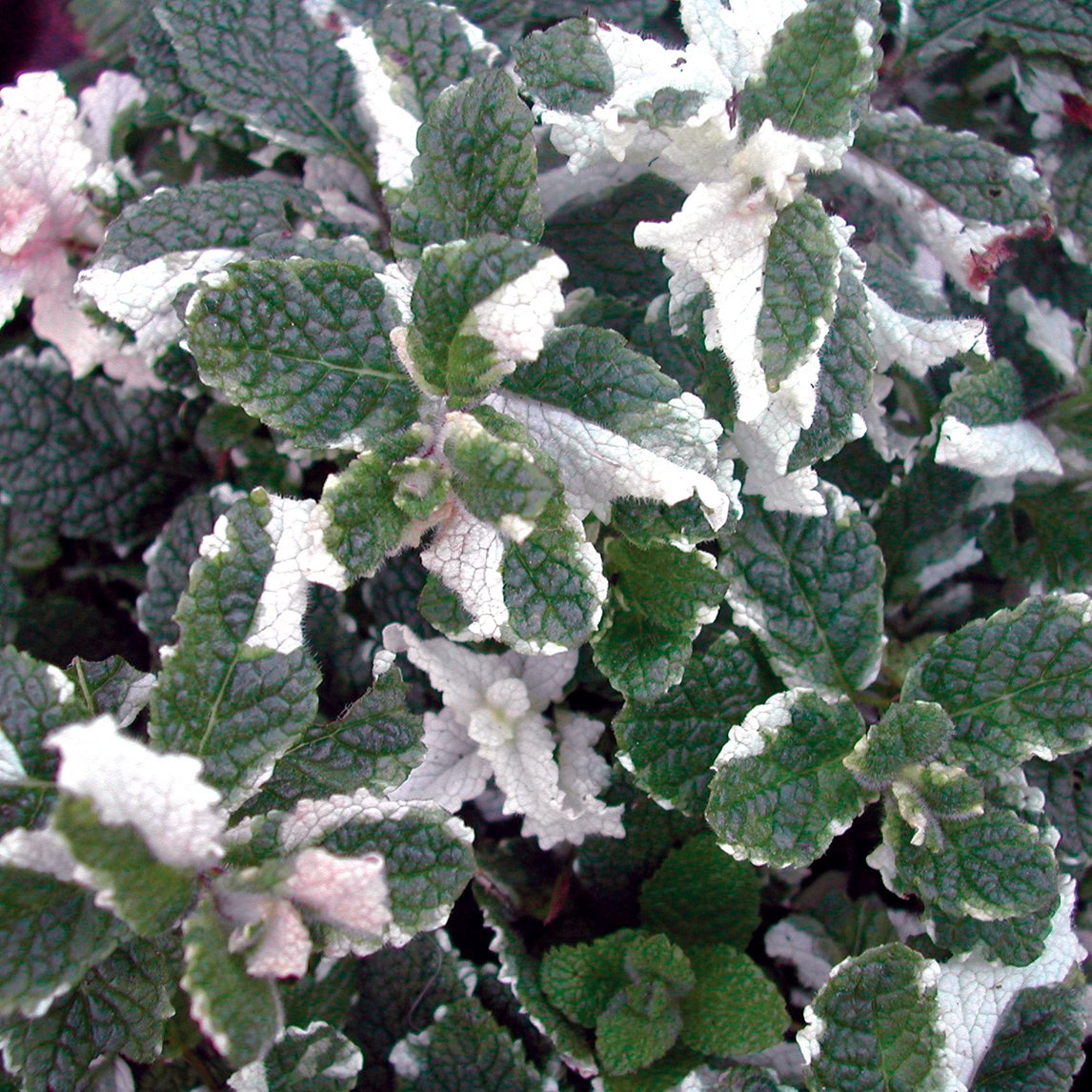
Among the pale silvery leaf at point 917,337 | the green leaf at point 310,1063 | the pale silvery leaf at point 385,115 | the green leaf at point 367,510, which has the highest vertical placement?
the pale silvery leaf at point 385,115

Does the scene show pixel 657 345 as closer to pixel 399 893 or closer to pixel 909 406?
pixel 909 406

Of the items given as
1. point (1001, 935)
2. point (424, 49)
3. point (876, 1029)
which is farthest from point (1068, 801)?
point (424, 49)

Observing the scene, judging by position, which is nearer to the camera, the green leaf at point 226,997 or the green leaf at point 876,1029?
the green leaf at point 226,997

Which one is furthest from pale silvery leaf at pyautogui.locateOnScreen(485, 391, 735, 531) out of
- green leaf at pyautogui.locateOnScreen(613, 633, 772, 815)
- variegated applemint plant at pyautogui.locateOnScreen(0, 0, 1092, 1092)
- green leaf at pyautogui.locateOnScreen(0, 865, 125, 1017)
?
green leaf at pyautogui.locateOnScreen(0, 865, 125, 1017)

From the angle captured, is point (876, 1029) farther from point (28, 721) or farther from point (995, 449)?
point (28, 721)

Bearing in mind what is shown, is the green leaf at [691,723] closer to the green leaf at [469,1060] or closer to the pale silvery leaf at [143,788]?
the green leaf at [469,1060]

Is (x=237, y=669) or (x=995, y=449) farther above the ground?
(x=237, y=669)

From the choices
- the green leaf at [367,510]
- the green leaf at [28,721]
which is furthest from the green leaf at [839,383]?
the green leaf at [28,721]
